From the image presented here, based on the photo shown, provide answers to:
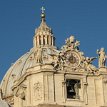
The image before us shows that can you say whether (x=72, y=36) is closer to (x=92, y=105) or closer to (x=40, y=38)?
(x=92, y=105)

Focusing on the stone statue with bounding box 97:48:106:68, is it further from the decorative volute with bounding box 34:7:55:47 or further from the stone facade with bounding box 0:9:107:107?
the decorative volute with bounding box 34:7:55:47

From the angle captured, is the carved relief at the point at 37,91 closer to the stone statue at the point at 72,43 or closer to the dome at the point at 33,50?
the stone statue at the point at 72,43

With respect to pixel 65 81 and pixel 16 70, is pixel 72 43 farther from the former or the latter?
pixel 16 70

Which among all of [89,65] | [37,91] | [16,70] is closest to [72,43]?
[89,65]

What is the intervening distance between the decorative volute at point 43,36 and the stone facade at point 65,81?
30150mm

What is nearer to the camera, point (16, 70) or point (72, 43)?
point (72, 43)

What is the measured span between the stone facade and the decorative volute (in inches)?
1187

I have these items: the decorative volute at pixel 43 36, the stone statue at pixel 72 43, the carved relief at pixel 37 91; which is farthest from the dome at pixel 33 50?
the carved relief at pixel 37 91

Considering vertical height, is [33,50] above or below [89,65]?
above

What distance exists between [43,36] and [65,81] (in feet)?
110

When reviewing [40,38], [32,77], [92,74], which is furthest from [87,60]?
[40,38]

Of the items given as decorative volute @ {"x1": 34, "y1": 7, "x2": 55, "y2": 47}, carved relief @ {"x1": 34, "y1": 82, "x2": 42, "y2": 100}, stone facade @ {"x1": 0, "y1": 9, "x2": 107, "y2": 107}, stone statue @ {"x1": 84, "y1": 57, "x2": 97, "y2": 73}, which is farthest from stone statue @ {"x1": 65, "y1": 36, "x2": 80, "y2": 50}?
decorative volute @ {"x1": 34, "y1": 7, "x2": 55, "y2": 47}

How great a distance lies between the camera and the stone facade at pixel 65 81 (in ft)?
158

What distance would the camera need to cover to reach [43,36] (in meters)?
82.4
